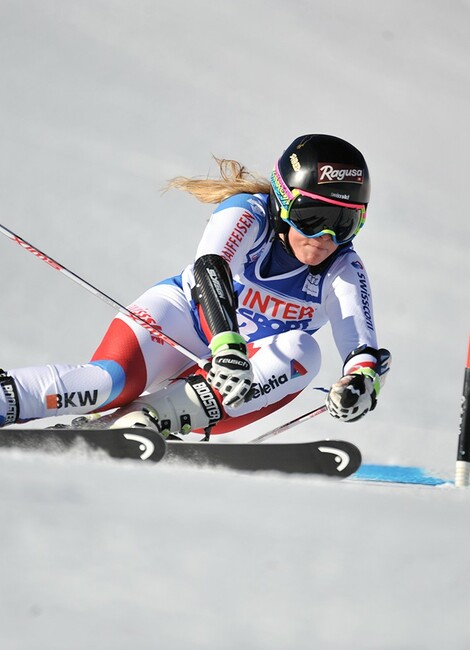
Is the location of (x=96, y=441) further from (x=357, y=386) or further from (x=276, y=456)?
(x=357, y=386)

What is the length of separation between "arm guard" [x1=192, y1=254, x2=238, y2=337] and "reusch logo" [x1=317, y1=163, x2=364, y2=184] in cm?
50

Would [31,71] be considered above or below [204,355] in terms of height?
above

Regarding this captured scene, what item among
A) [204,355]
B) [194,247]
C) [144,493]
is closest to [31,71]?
[194,247]

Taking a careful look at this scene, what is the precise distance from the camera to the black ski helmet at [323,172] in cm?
384

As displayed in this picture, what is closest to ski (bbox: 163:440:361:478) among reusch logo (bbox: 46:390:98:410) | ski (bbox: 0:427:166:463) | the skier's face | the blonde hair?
ski (bbox: 0:427:166:463)

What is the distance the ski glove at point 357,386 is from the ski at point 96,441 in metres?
0.72

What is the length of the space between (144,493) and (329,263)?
179 centimetres

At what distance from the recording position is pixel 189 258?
8.15 metres

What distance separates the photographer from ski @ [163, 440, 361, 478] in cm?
355

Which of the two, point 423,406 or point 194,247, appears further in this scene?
point 194,247

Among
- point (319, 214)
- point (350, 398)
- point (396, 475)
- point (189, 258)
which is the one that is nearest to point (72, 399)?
point (350, 398)

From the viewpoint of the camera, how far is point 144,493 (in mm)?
2596

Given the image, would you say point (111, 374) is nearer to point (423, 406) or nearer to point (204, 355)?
point (204, 355)

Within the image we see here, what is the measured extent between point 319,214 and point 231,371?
0.78 m
